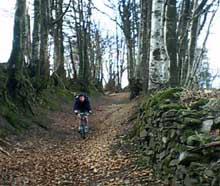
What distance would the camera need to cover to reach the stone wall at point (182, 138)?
5441 mm

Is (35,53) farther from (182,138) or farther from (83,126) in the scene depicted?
(182,138)

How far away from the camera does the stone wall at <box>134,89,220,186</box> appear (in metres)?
5.44

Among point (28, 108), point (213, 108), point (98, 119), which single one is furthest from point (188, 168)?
point (98, 119)

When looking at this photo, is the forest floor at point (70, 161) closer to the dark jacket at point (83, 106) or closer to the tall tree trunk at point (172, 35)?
the dark jacket at point (83, 106)

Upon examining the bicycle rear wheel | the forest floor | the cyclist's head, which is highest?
the cyclist's head

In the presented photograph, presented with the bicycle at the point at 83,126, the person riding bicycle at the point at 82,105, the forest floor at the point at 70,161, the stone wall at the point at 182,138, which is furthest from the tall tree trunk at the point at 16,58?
the stone wall at the point at 182,138

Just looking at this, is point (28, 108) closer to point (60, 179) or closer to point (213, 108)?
point (60, 179)

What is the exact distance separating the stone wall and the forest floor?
1.37ft

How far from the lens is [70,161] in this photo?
917cm

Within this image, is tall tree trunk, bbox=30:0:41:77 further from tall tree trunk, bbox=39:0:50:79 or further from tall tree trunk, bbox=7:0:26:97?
tall tree trunk, bbox=7:0:26:97

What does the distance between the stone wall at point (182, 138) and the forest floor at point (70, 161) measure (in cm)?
42

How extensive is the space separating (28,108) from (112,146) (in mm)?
4949

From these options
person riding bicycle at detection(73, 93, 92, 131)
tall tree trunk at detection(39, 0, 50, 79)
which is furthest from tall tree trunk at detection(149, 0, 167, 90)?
tall tree trunk at detection(39, 0, 50, 79)

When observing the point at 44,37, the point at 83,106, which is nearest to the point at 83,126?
the point at 83,106
